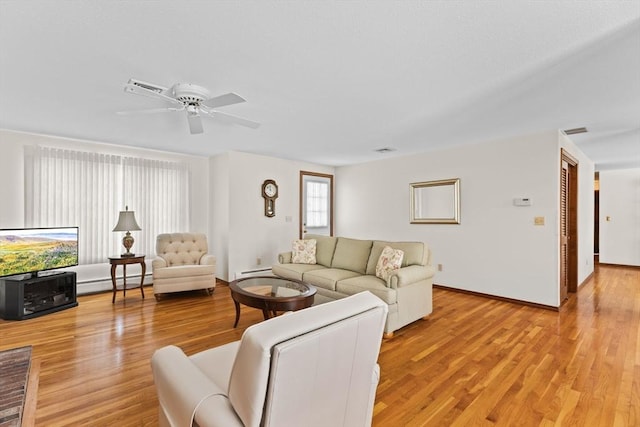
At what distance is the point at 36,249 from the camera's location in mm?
3771

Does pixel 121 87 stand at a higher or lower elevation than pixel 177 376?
higher

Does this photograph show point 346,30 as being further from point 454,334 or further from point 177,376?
point 454,334

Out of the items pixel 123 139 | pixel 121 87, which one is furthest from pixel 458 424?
pixel 123 139

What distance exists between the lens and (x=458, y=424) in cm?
181

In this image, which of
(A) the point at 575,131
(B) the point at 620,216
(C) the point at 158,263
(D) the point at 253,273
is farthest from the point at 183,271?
(B) the point at 620,216

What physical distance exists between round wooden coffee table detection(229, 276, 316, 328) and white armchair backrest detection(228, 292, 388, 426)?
5.01 ft

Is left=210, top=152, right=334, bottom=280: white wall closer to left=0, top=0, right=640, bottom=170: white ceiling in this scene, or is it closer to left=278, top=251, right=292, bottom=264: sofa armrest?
left=278, top=251, right=292, bottom=264: sofa armrest

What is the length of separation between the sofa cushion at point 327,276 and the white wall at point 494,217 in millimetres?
2044

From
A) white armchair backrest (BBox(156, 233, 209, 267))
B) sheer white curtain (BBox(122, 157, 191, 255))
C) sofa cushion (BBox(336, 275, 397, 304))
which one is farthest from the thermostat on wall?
sheer white curtain (BBox(122, 157, 191, 255))

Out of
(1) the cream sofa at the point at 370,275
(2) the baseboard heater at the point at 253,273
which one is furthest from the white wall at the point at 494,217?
(2) the baseboard heater at the point at 253,273

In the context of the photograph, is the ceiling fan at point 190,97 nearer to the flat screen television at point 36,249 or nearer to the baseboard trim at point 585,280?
the flat screen television at point 36,249

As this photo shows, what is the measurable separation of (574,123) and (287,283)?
393 centimetres

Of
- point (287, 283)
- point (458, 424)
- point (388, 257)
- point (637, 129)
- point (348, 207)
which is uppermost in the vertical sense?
point (637, 129)

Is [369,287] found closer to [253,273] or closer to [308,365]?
[308,365]
